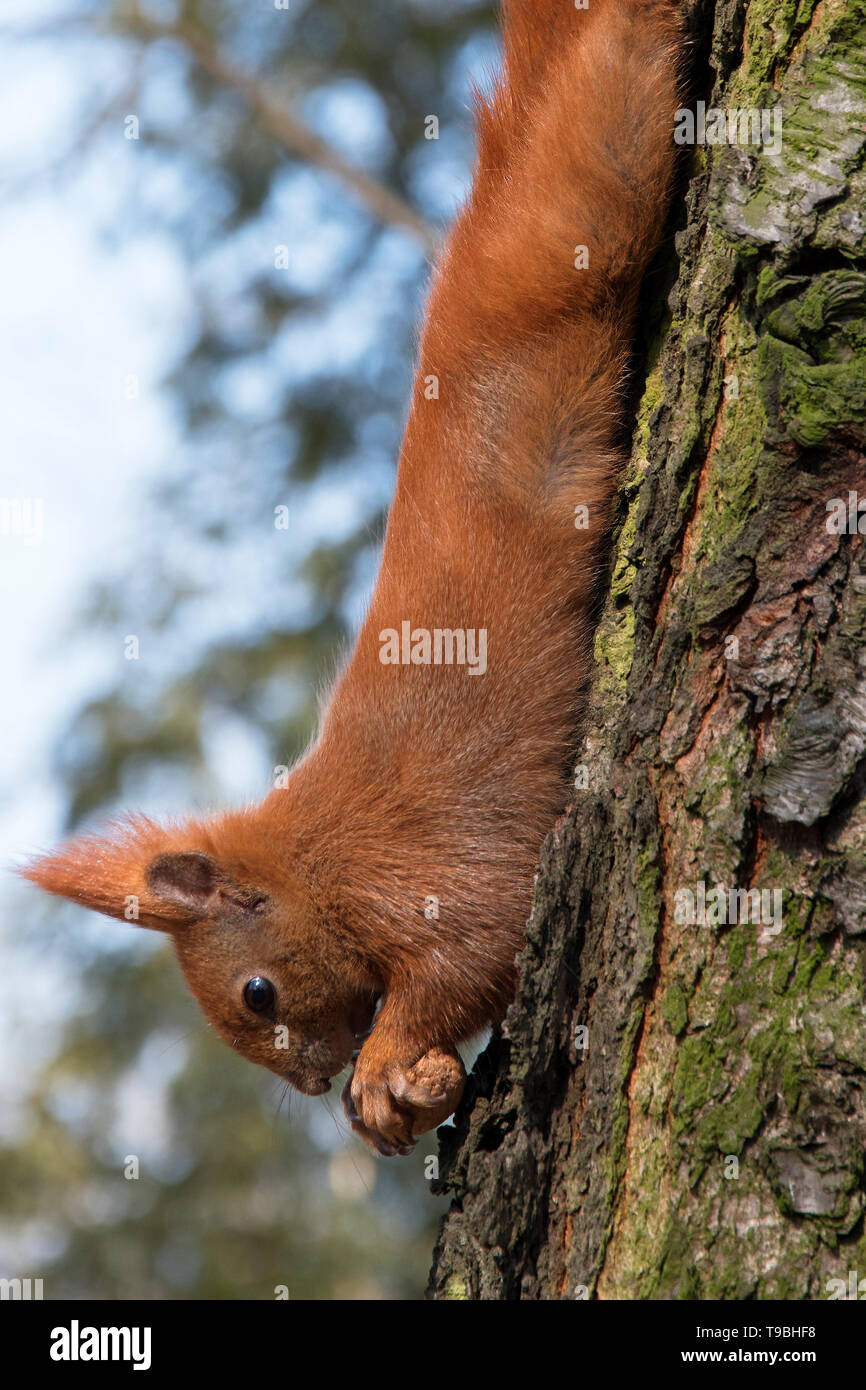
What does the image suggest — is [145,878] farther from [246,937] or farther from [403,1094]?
[403,1094]

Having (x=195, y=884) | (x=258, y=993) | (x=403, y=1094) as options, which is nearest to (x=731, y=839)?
(x=403, y=1094)

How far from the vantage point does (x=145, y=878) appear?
3.45 metres

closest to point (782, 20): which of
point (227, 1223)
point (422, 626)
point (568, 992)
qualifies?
point (422, 626)

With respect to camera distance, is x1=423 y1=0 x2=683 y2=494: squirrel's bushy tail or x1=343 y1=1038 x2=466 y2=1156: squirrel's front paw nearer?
x1=423 y1=0 x2=683 y2=494: squirrel's bushy tail

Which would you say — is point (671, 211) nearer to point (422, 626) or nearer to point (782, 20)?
point (782, 20)

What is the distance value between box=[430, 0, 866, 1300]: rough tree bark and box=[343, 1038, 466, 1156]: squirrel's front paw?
39 centimetres

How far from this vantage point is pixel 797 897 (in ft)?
6.58

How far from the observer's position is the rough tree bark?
1950 millimetres

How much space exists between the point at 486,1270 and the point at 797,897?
942 mm

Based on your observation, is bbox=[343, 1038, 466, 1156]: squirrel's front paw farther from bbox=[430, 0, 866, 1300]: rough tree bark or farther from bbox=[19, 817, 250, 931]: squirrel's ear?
bbox=[19, 817, 250, 931]: squirrel's ear

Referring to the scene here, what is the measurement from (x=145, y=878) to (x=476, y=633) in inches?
46.1

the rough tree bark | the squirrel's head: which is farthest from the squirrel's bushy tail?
the squirrel's head

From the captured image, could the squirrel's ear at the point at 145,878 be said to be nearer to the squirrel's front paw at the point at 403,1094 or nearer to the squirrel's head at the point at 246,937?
the squirrel's head at the point at 246,937

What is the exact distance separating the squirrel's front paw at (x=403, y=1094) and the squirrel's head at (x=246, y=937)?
0.79 feet
